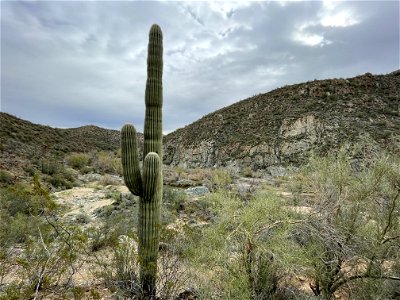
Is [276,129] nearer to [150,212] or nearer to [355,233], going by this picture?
[355,233]

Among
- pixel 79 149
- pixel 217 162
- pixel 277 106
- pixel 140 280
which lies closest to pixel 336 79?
pixel 277 106

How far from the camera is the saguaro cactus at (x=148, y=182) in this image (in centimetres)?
557

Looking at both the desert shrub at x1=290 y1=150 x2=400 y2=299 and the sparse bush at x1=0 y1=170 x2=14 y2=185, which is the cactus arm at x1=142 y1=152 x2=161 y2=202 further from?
the sparse bush at x1=0 y1=170 x2=14 y2=185

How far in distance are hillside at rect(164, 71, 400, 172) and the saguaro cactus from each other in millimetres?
18344

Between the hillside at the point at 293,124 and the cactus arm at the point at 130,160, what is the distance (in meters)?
18.8

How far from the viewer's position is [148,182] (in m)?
5.86

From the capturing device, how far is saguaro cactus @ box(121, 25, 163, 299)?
5.57 meters

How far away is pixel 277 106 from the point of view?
110 feet

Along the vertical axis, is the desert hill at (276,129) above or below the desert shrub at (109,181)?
above

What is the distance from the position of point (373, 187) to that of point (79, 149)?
3137 centimetres

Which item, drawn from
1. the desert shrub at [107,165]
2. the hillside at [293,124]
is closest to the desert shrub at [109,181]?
the desert shrub at [107,165]

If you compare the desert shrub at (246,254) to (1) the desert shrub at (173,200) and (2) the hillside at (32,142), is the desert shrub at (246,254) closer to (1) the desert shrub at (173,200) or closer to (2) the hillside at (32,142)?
(1) the desert shrub at (173,200)

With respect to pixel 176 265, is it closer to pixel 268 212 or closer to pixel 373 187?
pixel 268 212

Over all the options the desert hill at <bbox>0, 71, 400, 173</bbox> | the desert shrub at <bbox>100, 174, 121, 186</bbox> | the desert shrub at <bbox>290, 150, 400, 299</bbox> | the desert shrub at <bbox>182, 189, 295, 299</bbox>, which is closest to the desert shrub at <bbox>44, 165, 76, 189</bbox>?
the desert shrub at <bbox>100, 174, 121, 186</bbox>
